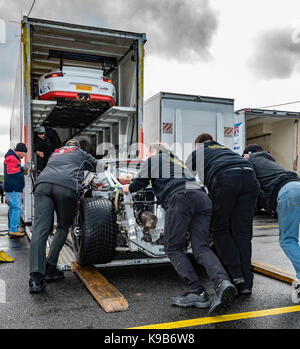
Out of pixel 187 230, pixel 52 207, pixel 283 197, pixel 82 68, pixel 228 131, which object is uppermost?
pixel 82 68

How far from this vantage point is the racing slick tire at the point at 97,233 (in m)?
3.77

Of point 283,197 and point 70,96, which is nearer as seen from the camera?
point 283,197

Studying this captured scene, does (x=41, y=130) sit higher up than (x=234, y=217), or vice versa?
(x=41, y=130)

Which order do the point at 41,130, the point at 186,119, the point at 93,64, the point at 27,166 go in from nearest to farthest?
the point at 27,166
the point at 41,130
the point at 93,64
the point at 186,119

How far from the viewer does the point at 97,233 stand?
12.4ft

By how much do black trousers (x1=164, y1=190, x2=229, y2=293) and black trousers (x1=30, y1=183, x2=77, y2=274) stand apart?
1.17 meters

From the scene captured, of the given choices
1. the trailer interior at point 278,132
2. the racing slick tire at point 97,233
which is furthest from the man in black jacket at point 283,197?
the trailer interior at point 278,132

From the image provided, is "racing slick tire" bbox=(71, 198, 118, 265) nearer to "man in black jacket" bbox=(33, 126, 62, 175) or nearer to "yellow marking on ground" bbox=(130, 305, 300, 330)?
"yellow marking on ground" bbox=(130, 305, 300, 330)

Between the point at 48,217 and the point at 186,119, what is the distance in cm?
592

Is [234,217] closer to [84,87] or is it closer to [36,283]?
[36,283]

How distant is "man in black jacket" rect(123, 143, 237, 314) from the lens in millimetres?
3246

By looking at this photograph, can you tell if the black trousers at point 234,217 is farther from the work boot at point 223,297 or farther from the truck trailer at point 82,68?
the truck trailer at point 82,68

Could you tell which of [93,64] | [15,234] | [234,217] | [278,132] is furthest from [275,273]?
[278,132]

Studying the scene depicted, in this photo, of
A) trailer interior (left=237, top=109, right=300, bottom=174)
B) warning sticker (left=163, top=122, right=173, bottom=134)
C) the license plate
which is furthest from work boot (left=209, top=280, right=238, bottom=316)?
trailer interior (left=237, top=109, right=300, bottom=174)
